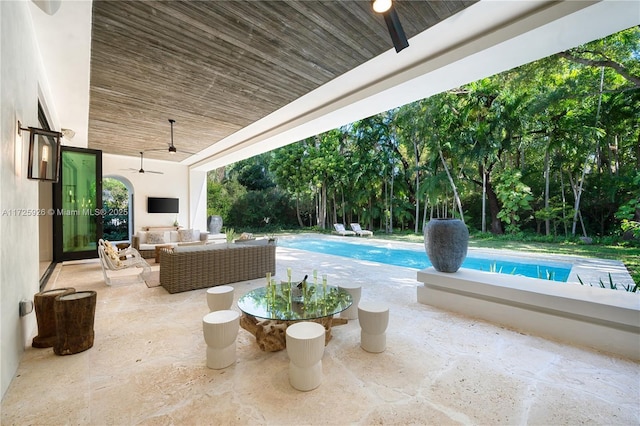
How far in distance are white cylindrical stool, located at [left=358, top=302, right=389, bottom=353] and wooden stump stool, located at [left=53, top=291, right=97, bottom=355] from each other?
→ 2.43 meters

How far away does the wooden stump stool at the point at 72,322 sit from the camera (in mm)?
2246

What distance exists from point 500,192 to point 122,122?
12.9 meters

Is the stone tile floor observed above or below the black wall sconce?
below

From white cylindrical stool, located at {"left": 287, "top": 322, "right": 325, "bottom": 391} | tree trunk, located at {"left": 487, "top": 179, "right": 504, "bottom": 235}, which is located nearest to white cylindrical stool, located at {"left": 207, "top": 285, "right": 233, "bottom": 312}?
white cylindrical stool, located at {"left": 287, "top": 322, "right": 325, "bottom": 391}

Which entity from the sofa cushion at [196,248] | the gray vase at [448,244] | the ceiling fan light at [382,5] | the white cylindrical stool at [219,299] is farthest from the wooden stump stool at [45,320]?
the gray vase at [448,244]

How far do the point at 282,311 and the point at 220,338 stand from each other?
1.76 feet

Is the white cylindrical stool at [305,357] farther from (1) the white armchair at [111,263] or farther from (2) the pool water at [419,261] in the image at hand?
(1) the white armchair at [111,263]

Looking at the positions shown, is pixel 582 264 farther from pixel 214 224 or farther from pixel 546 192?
pixel 214 224

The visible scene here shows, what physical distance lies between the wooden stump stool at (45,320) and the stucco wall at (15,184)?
3.7 inches

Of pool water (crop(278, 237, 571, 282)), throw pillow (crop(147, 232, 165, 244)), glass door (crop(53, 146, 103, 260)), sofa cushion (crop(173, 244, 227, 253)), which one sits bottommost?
pool water (crop(278, 237, 571, 282))

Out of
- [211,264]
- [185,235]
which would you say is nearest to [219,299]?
[211,264]

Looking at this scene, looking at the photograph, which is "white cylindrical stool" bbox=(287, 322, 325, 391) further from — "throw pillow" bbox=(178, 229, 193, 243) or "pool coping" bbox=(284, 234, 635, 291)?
"throw pillow" bbox=(178, 229, 193, 243)

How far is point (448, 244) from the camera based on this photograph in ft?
11.4

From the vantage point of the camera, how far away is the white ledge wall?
7.68 feet
